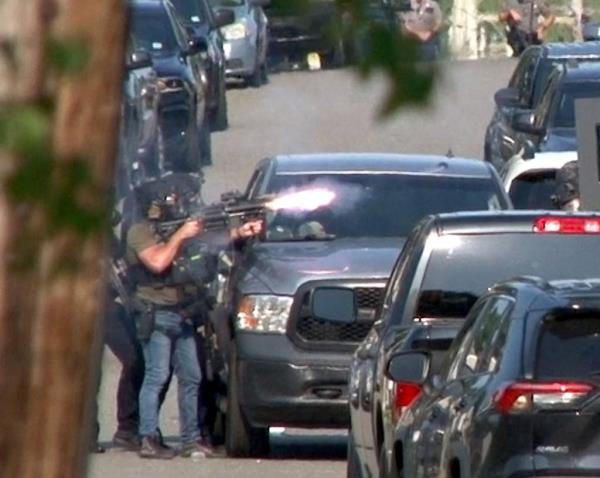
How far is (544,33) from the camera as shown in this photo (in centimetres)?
3675

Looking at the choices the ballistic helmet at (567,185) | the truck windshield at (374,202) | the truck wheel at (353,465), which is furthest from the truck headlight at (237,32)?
the truck wheel at (353,465)

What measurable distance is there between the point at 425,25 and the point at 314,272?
345 inches

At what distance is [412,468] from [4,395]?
5308 millimetres

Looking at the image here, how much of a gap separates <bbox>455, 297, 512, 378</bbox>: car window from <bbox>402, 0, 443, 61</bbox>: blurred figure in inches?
128

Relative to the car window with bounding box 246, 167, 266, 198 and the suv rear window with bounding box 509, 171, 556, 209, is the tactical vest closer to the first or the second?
the car window with bounding box 246, 167, 266, 198

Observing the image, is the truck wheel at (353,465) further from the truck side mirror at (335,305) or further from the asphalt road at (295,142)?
the asphalt road at (295,142)

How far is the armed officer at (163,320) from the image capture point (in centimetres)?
1296

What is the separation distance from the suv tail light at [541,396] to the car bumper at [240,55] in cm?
2471

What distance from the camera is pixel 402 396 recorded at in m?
8.96

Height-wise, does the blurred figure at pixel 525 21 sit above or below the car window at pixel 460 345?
below

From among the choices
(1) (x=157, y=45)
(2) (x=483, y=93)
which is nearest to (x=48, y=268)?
(1) (x=157, y=45)

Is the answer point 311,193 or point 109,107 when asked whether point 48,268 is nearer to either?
point 109,107

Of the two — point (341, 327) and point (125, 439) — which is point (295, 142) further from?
point (341, 327)

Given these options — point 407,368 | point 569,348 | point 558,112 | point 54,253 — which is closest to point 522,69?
point 558,112
